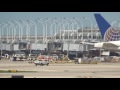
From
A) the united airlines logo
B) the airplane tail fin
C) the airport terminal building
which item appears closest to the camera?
the united airlines logo

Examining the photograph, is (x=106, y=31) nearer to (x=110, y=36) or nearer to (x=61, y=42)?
(x=110, y=36)

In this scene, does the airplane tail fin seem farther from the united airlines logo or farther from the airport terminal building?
the airport terminal building

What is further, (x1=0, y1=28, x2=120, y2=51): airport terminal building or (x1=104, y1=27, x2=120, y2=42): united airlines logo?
(x1=0, y1=28, x2=120, y2=51): airport terminal building

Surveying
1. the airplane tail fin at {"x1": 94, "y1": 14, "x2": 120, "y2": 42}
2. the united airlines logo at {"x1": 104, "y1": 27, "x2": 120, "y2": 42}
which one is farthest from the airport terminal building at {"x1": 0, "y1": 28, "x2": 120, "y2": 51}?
the united airlines logo at {"x1": 104, "y1": 27, "x2": 120, "y2": 42}

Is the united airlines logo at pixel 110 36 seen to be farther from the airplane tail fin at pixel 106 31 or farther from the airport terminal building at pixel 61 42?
the airport terminal building at pixel 61 42

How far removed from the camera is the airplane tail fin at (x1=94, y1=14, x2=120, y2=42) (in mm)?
79688

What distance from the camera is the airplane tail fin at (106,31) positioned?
3137 inches

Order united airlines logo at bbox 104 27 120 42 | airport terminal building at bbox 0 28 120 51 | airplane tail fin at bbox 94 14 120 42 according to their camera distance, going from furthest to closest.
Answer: airport terminal building at bbox 0 28 120 51, airplane tail fin at bbox 94 14 120 42, united airlines logo at bbox 104 27 120 42

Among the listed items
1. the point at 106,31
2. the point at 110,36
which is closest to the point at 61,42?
the point at 106,31
